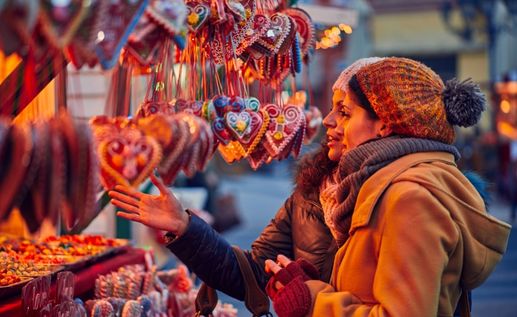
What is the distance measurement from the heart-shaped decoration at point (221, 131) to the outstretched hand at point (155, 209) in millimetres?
247

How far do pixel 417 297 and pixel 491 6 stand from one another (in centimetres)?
1448

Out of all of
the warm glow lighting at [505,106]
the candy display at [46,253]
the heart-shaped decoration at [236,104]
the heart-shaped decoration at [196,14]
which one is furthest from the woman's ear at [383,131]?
the warm glow lighting at [505,106]

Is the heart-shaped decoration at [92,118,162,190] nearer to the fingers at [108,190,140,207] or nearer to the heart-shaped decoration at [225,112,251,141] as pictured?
the fingers at [108,190,140,207]

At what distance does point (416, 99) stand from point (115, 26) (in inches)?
33.5

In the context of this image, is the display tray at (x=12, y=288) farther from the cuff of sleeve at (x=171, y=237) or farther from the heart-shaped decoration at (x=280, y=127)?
the heart-shaped decoration at (x=280, y=127)

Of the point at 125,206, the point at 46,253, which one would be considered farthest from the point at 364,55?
the point at 125,206

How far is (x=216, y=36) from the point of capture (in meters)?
2.58

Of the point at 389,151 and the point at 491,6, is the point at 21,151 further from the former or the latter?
the point at 491,6

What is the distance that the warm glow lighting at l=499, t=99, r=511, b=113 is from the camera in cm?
1416

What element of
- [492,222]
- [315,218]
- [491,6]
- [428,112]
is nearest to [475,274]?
[492,222]

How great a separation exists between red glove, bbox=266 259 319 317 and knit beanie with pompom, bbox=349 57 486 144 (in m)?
0.49

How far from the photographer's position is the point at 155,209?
8.14 ft

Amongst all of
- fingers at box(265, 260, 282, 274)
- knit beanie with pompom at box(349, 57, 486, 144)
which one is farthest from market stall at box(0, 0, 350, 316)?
knit beanie with pompom at box(349, 57, 486, 144)

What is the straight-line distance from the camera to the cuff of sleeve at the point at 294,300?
2.20 meters
